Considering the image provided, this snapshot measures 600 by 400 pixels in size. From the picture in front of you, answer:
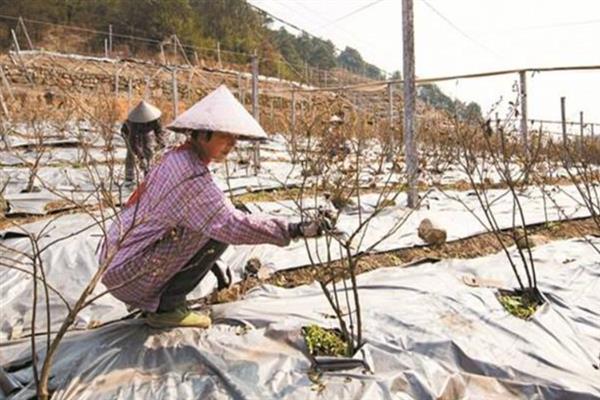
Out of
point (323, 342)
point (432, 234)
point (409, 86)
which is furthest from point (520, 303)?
point (409, 86)

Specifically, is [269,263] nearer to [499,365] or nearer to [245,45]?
[499,365]

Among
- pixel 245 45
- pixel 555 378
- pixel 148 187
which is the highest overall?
pixel 245 45

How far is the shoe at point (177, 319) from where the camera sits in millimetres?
2299

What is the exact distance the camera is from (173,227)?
85.0 inches

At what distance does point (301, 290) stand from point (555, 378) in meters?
1.41

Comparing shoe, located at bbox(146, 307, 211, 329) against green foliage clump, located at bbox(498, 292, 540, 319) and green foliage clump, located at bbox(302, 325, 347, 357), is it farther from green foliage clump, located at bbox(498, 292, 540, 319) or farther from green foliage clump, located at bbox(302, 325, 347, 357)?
green foliage clump, located at bbox(498, 292, 540, 319)

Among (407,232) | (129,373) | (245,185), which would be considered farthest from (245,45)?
(129,373)

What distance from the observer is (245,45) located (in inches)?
1335

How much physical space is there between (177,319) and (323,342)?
650mm

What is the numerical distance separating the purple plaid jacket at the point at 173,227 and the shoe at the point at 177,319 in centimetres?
6

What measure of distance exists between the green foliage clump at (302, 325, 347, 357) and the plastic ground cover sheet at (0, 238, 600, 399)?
1.8 inches

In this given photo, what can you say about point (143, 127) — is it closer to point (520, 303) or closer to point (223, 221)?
point (223, 221)

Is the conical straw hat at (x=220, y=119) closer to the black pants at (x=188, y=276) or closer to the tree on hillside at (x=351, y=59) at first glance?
the black pants at (x=188, y=276)

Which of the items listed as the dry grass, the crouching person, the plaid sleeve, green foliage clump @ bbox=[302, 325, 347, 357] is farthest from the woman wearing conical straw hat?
green foliage clump @ bbox=[302, 325, 347, 357]
